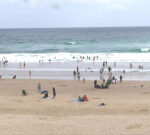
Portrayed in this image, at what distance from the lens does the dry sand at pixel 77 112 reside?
12.6 meters

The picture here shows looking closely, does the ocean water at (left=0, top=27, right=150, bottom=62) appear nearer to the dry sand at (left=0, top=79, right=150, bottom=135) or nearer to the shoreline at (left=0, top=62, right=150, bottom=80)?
the shoreline at (left=0, top=62, right=150, bottom=80)

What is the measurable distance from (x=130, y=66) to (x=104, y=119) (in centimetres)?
2393

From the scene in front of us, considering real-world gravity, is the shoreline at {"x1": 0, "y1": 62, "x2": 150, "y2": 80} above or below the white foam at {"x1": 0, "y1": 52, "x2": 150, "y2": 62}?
below

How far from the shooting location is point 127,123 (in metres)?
13.3

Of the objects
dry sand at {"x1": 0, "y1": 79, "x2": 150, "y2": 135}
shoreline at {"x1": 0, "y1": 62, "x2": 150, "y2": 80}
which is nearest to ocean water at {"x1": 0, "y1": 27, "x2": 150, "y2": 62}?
shoreline at {"x1": 0, "y1": 62, "x2": 150, "y2": 80}

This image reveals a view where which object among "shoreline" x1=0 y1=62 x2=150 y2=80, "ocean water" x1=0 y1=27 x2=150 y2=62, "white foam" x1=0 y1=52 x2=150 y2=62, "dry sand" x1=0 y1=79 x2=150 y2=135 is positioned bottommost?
"dry sand" x1=0 y1=79 x2=150 y2=135

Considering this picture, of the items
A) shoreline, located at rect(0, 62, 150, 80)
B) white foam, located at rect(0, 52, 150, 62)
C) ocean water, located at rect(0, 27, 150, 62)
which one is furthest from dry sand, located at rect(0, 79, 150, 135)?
ocean water, located at rect(0, 27, 150, 62)

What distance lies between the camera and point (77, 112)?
16.4 meters

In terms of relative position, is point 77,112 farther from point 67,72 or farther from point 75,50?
point 75,50

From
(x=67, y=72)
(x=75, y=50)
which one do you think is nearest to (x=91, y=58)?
(x=67, y=72)

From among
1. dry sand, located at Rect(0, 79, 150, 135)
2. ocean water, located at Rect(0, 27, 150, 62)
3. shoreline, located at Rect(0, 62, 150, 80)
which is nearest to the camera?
dry sand, located at Rect(0, 79, 150, 135)

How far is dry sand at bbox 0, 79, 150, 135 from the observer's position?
12555 millimetres

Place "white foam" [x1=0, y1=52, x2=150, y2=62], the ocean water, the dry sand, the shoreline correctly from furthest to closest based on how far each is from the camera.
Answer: the ocean water < "white foam" [x1=0, y1=52, x2=150, y2=62] < the shoreline < the dry sand

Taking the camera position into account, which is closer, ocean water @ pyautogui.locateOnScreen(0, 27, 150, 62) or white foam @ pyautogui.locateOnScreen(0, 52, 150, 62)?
white foam @ pyautogui.locateOnScreen(0, 52, 150, 62)
